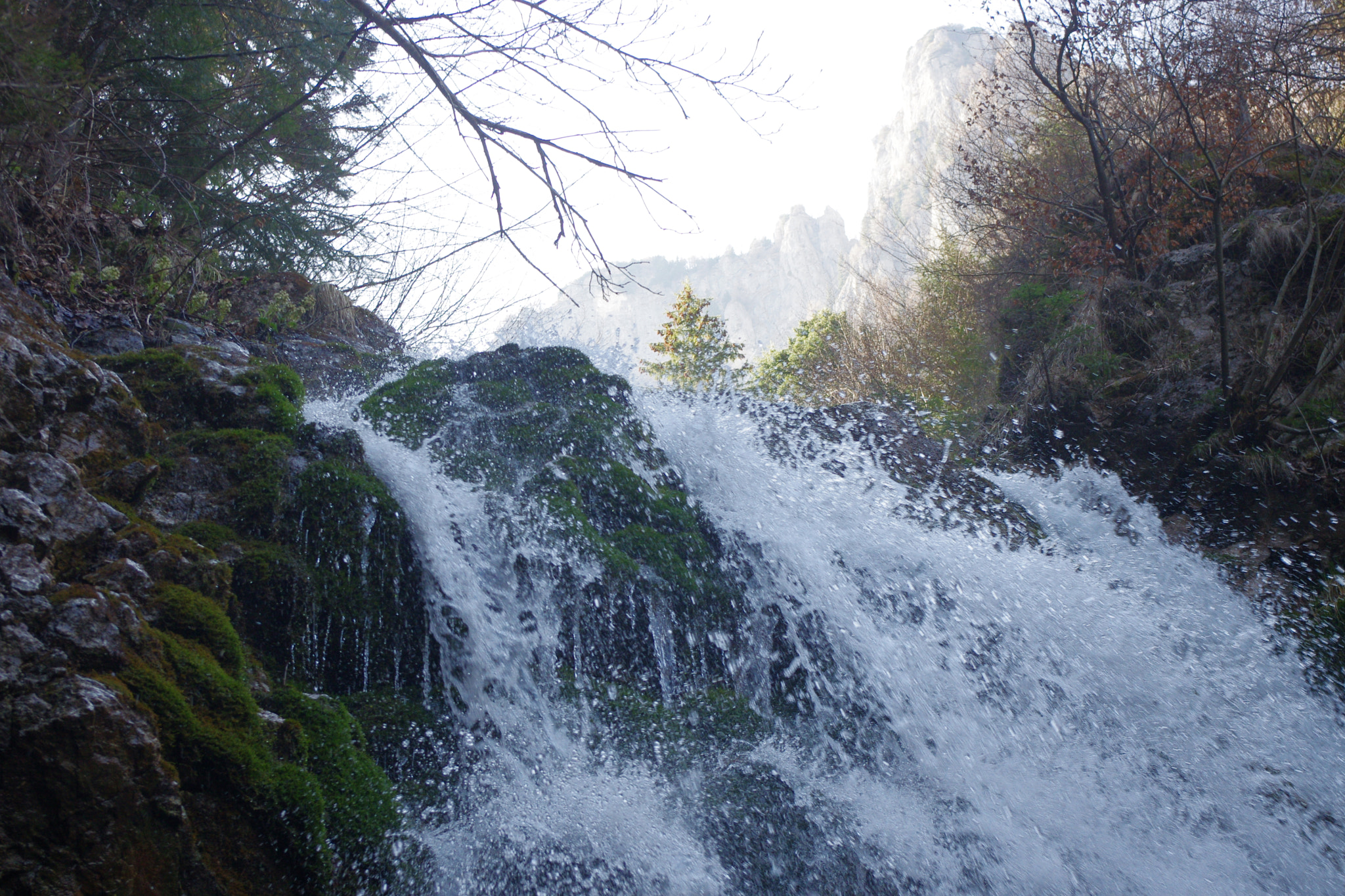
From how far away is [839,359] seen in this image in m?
15.6

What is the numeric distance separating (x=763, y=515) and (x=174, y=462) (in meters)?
3.52

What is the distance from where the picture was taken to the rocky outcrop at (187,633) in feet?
5.74

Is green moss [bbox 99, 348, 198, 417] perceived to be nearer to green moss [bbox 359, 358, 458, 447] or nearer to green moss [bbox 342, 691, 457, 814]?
green moss [bbox 359, 358, 458, 447]

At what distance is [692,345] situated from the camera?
23344 mm

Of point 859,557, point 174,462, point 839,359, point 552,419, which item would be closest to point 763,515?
point 859,557

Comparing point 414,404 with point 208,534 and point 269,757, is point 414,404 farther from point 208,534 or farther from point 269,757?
point 269,757

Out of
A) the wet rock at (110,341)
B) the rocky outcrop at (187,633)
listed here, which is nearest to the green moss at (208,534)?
the rocky outcrop at (187,633)

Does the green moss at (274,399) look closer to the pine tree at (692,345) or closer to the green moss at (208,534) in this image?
the green moss at (208,534)

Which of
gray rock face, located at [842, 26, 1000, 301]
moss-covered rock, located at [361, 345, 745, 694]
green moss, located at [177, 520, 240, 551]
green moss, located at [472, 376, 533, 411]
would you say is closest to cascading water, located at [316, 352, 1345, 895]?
moss-covered rock, located at [361, 345, 745, 694]

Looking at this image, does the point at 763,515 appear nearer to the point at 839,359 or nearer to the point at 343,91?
the point at 343,91

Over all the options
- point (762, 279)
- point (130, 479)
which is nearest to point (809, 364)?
point (130, 479)

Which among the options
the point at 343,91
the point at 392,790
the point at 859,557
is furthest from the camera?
the point at 343,91

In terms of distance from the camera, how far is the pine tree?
2306 centimetres

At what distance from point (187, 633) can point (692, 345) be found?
2146 cm
